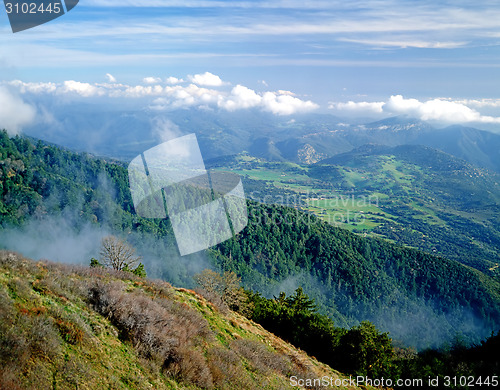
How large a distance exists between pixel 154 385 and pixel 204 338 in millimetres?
3876

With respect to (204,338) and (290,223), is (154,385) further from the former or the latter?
(290,223)

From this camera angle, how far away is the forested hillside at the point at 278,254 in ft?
231

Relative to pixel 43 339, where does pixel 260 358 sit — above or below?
below

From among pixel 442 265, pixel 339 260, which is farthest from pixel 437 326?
pixel 339 260

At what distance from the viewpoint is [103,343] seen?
7434mm

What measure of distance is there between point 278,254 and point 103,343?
89.6m

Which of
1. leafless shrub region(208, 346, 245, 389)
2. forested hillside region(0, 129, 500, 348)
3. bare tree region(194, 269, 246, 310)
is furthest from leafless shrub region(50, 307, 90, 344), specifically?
forested hillside region(0, 129, 500, 348)

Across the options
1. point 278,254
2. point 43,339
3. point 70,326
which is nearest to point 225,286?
point 70,326

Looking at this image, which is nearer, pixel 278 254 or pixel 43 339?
pixel 43 339

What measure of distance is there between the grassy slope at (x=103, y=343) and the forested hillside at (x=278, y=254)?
61.4 meters

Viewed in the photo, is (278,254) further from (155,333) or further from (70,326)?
(70,326)

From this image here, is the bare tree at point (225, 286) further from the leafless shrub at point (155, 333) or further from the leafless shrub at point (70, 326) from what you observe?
the leafless shrub at point (70, 326)

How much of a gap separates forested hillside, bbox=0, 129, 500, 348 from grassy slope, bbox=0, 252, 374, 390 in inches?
2419

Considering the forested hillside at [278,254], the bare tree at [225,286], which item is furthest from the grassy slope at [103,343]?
the forested hillside at [278,254]
